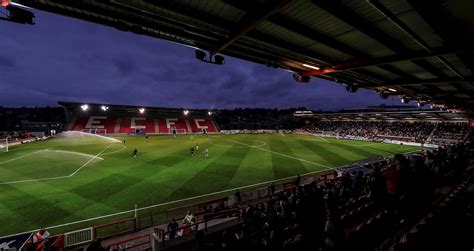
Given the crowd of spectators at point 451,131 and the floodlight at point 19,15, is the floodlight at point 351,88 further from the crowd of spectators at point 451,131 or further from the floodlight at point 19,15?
the crowd of spectators at point 451,131

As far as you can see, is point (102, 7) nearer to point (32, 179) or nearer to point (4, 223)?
point (4, 223)

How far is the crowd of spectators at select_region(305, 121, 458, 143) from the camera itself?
4643cm

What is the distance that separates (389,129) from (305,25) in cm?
6111

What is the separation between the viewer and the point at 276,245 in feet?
17.0

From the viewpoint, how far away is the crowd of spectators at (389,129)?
152 feet

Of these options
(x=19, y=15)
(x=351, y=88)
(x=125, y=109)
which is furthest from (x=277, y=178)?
(x=125, y=109)

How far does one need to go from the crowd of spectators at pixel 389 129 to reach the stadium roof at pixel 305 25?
46.8 metres

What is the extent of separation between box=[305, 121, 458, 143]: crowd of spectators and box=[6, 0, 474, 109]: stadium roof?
1842 inches

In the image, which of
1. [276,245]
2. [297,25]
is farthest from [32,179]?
[297,25]

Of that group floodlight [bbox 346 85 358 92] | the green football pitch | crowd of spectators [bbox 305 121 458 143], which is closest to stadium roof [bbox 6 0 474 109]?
floodlight [bbox 346 85 358 92]

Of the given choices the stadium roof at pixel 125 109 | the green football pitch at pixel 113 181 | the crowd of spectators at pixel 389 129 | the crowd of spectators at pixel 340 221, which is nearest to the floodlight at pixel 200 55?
the crowd of spectators at pixel 340 221

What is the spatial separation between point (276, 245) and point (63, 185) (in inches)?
697

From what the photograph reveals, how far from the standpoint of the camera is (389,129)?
5456cm

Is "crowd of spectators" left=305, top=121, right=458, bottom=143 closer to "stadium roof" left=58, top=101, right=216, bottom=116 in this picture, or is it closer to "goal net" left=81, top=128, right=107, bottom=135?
"stadium roof" left=58, top=101, right=216, bottom=116
